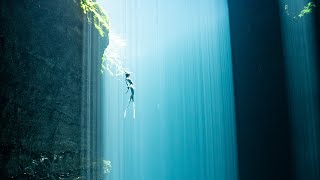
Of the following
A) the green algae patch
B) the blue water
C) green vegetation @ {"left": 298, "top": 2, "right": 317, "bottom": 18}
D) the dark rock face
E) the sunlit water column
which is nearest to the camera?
the dark rock face

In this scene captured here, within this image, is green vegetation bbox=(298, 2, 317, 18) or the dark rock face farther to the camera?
green vegetation bbox=(298, 2, 317, 18)

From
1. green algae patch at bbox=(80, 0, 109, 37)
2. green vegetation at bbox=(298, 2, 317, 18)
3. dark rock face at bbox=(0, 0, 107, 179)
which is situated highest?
green vegetation at bbox=(298, 2, 317, 18)

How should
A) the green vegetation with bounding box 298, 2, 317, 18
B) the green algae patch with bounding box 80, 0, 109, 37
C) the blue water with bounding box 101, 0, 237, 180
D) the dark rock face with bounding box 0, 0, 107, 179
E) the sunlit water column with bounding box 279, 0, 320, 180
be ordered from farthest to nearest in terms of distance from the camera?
the blue water with bounding box 101, 0, 237, 180
the sunlit water column with bounding box 279, 0, 320, 180
the green vegetation with bounding box 298, 2, 317, 18
the green algae patch with bounding box 80, 0, 109, 37
the dark rock face with bounding box 0, 0, 107, 179

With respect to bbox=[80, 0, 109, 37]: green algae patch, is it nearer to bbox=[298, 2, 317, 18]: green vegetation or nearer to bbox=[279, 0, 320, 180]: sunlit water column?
bbox=[298, 2, 317, 18]: green vegetation

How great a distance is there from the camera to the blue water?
1353 inches

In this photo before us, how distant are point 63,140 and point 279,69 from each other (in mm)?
10325

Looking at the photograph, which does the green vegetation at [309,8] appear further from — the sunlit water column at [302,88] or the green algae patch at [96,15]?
the green algae patch at [96,15]

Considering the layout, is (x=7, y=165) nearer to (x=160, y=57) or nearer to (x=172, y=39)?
(x=172, y=39)

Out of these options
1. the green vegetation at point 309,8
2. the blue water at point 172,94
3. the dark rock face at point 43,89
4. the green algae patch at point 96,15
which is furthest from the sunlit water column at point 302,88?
the blue water at point 172,94

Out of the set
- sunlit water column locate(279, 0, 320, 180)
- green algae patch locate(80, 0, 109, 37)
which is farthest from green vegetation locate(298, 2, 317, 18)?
green algae patch locate(80, 0, 109, 37)

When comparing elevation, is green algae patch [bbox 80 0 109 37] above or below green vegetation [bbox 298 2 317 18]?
below

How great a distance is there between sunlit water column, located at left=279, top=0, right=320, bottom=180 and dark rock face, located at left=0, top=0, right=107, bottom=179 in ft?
30.8

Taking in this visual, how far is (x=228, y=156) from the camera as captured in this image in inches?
1203

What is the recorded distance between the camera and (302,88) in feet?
37.7
